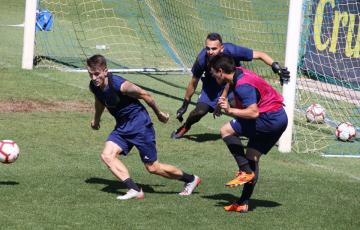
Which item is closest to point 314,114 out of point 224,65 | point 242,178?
point 242,178

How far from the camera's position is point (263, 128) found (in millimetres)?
9359

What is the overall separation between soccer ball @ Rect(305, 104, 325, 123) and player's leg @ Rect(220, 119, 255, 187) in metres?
5.28

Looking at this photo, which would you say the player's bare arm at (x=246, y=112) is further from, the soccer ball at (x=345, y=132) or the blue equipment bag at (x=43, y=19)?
the blue equipment bag at (x=43, y=19)

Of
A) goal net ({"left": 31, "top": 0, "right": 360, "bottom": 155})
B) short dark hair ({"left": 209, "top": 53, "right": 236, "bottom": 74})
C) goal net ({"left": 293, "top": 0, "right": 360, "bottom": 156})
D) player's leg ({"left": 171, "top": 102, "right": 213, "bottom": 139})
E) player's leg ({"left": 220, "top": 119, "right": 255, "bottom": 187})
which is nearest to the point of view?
short dark hair ({"left": 209, "top": 53, "right": 236, "bottom": 74})

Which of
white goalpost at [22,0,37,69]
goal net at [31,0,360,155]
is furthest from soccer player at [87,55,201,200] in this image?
white goalpost at [22,0,37,69]

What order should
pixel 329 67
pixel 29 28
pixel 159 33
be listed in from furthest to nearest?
pixel 159 33 < pixel 29 28 < pixel 329 67

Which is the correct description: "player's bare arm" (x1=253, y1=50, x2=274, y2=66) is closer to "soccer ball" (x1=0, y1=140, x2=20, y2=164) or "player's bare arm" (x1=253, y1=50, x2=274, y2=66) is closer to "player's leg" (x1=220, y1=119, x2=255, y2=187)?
"player's leg" (x1=220, y1=119, x2=255, y2=187)

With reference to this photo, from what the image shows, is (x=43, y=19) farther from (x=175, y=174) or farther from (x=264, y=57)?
(x=175, y=174)

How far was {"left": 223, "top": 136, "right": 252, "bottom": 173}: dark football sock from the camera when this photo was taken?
9.28 metres

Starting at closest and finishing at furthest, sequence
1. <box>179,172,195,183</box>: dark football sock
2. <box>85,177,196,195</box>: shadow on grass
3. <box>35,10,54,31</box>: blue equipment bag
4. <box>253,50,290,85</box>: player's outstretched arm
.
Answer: <box>179,172,195,183</box>: dark football sock → <box>85,177,196,195</box>: shadow on grass → <box>253,50,290,85</box>: player's outstretched arm → <box>35,10,54,31</box>: blue equipment bag

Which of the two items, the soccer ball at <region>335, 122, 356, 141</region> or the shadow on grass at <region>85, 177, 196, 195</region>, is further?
the soccer ball at <region>335, 122, 356, 141</region>

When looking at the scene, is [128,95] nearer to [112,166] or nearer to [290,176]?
[112,166]

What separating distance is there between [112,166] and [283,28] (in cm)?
1459

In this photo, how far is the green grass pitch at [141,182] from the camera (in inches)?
355
